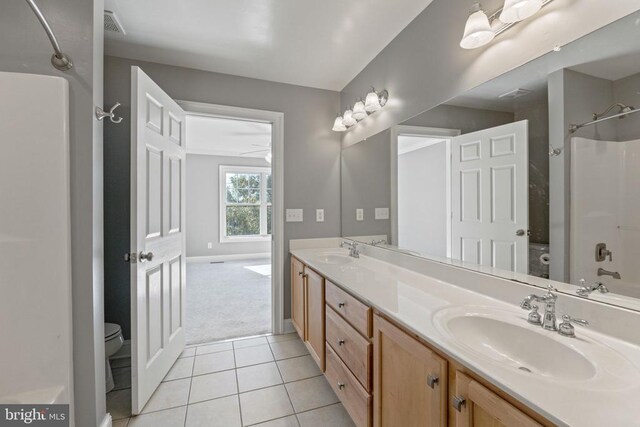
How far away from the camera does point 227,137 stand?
4.82 m

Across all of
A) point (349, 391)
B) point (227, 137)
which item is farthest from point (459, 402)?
point (227, 137)

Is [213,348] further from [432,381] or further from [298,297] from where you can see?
[432,381]

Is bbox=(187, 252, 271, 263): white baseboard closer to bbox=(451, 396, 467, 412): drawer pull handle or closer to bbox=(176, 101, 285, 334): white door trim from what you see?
bbox=(176, 101, 285, 334): white door trim

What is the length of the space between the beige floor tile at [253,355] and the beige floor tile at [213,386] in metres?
0.15

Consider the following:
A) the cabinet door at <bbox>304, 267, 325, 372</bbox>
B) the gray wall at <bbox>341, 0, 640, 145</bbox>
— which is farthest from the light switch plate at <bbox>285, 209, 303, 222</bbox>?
the gray wall at <bbox>341, 0, 640, 145</bbox>

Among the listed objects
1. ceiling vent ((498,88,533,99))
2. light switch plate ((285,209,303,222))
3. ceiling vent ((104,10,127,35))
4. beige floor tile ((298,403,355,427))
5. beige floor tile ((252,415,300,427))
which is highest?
ceiling vent ((104,10,127,35))

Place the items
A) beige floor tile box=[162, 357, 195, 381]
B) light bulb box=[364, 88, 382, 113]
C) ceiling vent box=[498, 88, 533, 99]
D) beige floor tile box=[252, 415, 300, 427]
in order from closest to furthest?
ceiling vent box=[498, 88, 533, 99]
beige floor tile box=[252, 415, 300, 427]
beige floor tile box=[162, 357, 195, 381]
light bulb box=[364, 88, 382, 113]

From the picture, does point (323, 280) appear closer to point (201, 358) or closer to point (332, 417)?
point (332, 417)

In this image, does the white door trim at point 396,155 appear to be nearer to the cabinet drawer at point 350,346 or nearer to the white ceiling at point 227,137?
the cabinet drawer at point 350,346

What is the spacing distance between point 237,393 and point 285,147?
2.01 metres

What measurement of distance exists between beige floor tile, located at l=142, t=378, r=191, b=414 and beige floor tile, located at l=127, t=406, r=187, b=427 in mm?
42

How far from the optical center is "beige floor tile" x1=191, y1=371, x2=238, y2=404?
1781 millimetres

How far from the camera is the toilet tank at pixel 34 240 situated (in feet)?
3.89

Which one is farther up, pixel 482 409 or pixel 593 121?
pixel 593 121
